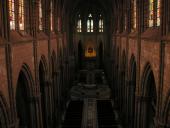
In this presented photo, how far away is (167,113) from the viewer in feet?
37.9

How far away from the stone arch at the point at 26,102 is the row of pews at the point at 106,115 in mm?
8548

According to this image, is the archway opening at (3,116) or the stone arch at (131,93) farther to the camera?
the stone arch at (131,93)

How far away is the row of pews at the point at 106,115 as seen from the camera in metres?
23.2

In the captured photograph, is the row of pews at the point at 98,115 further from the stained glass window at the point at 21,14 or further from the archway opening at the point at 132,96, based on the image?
the stained glass window at the point at 21,14

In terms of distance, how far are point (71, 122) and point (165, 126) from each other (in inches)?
556

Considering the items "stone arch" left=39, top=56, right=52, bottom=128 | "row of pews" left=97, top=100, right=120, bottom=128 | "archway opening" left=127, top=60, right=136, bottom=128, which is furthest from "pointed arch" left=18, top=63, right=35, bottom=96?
"row of pews" left=97, top=100, right=120, bottom=128

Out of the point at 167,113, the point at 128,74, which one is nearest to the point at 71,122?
the point at 128,74

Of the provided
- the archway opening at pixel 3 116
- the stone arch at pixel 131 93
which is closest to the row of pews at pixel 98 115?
the stone arch at pixel 131 93

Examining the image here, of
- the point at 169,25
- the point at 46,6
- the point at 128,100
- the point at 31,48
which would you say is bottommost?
the point at 128,100

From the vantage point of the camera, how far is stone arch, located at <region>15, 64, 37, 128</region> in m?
16.2

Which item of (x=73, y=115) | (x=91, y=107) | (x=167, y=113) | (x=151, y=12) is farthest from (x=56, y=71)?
(x=167, y=113)

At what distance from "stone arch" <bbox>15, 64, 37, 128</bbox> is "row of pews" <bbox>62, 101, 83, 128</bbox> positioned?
7118 millimetres

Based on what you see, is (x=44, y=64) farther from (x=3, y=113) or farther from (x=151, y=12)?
(x=151, y=12)

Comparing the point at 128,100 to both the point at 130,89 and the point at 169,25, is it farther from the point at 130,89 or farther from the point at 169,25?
the point at 169,25
